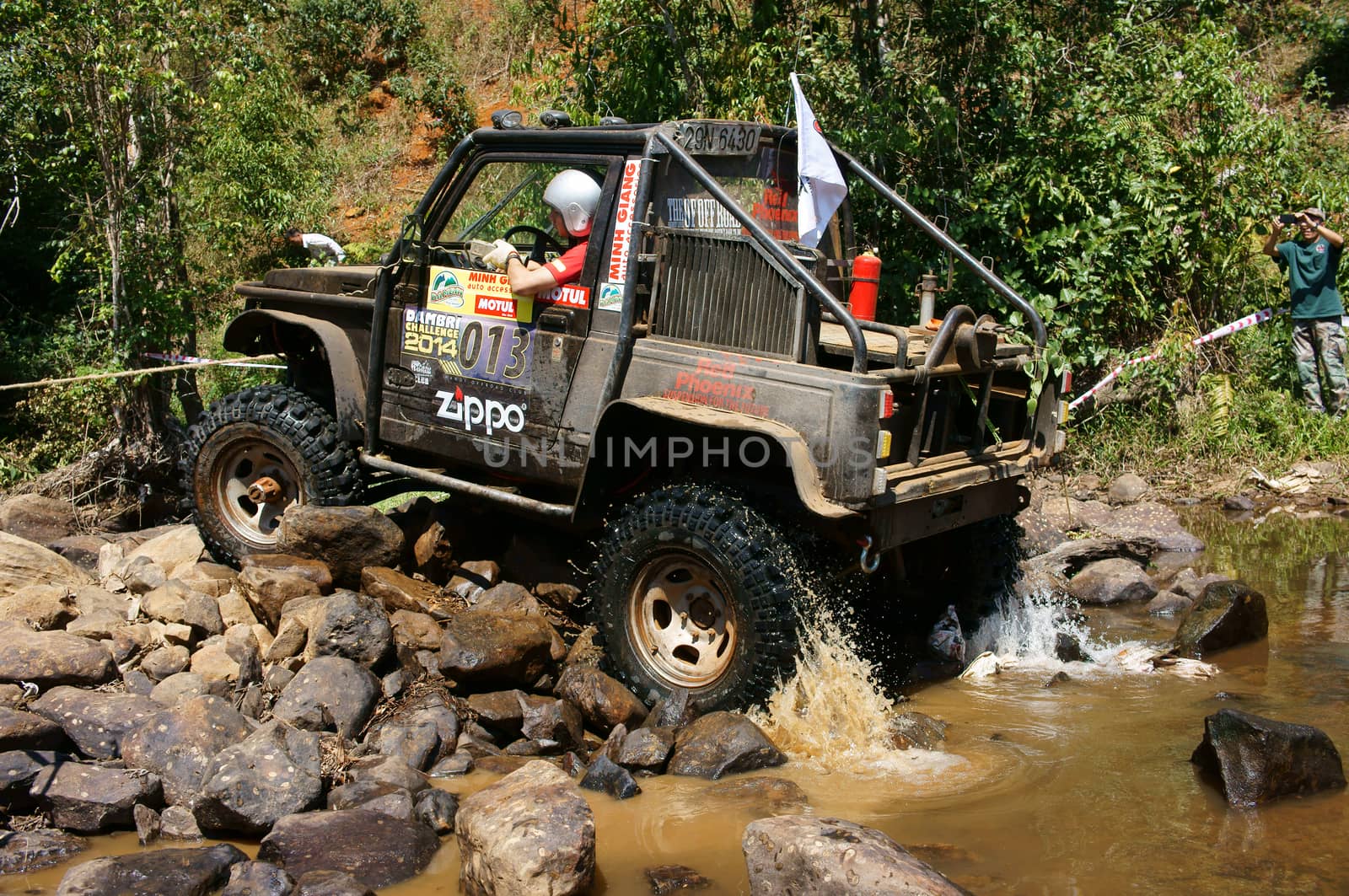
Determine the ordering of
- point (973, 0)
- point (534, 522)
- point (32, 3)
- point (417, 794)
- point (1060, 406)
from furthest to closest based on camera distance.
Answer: point (973, 0), point (32, 3), point (534, 522), point (1060, 406), point (417, 794)

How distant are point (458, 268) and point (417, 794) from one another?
2575 mm

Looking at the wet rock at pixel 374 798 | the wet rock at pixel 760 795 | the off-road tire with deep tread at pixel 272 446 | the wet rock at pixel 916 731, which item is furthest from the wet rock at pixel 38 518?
the wet rock at pixel 916 731

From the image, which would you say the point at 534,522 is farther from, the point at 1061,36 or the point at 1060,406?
the point at 1061,36

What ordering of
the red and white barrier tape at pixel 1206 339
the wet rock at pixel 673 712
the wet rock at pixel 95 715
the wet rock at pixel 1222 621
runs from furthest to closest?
1. the red and white barrier tape at pixel 1206 339
2. the wet rock at pixel 1222 621
3. the wet rock at pixel 673 712
4. the wet rock at pixel 95 715

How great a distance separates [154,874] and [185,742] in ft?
2.47

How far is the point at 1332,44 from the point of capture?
1456 cm

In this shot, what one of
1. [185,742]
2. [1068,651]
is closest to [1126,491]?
[1068,651]

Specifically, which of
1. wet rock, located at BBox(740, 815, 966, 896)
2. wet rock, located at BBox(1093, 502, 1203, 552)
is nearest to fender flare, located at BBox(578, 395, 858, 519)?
wet rock, located at BBox(740, 815, 966, 896)

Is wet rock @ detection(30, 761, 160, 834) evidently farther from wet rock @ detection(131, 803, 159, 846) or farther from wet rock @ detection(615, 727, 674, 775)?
wet rock @ detection(615, 727, 674, 775)

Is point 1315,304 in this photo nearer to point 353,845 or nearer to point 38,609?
point 353,845

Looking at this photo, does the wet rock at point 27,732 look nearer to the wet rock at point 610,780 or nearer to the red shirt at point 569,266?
the wet rock at point 610,780

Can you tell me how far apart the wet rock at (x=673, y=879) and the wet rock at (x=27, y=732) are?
7.31 feet

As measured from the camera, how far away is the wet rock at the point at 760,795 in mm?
4152

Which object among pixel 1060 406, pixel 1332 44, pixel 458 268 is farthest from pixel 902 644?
pixel 1332 44
